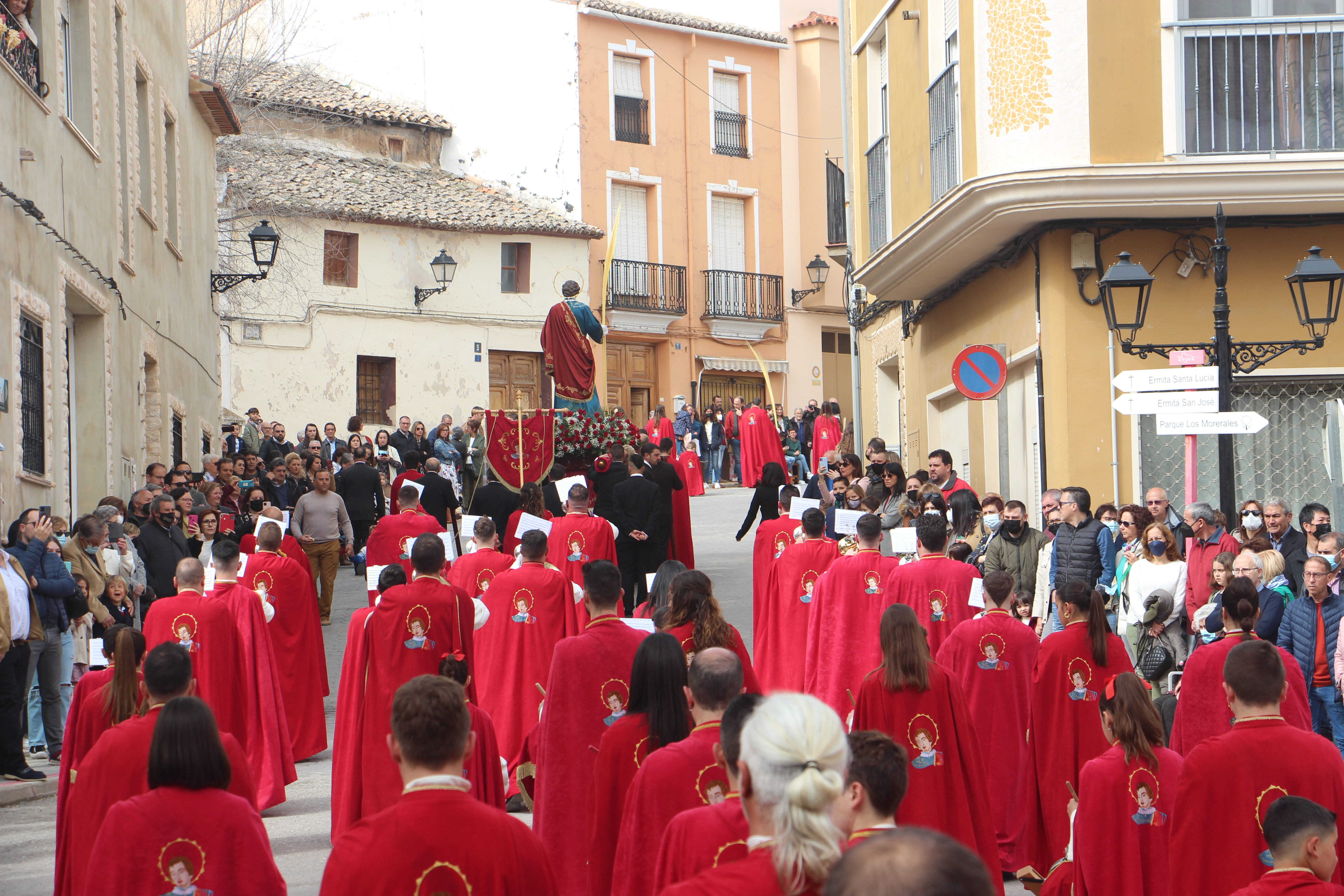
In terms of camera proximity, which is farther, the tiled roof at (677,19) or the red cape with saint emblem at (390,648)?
the tiled roof at (677,19)

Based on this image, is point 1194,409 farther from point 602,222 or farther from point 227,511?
point 602,222

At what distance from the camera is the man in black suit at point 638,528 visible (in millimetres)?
15984

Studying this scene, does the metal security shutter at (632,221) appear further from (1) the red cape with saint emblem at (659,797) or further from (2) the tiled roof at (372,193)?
(1) the red cape with saint emblem at (659,797)

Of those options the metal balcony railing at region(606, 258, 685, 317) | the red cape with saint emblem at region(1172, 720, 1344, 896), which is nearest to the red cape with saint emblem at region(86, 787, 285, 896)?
the red cape with saint emblem at region(1172, 720, 1344, 896)

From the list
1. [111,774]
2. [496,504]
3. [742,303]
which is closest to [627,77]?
[742,303]

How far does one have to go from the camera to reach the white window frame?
38.8 metres

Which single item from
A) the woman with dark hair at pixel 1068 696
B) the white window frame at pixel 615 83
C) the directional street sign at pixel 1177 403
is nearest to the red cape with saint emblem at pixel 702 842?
the woman with dark hair at pixel 1068 696

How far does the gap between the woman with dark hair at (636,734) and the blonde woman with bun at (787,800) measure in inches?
74.1

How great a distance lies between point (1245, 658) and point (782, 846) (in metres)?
2.94

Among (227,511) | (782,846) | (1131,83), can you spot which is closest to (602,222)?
(227,511)

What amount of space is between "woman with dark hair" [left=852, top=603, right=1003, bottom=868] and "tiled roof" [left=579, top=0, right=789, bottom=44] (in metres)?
33.5

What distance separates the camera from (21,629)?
10781 millimetres

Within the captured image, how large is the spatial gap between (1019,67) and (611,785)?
11.0 m

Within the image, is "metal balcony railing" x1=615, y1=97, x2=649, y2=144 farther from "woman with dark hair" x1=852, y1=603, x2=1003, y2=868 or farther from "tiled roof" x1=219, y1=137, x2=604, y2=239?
"woman with dark hair" x1=852, y1=603, x2=1003, y2=868
